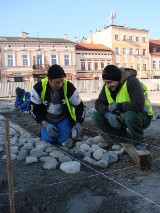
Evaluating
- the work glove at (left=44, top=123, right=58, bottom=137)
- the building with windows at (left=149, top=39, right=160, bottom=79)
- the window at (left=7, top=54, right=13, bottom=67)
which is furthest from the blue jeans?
the building with windows at (left=149, top=39, right=160, bottom=79)

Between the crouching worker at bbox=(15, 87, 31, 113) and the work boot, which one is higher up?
the crouching worker at bbox=(15, 87, 31, 113)

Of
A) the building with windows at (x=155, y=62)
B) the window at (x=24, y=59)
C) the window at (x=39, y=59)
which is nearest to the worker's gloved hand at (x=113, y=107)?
the window at (x=24, y=59)

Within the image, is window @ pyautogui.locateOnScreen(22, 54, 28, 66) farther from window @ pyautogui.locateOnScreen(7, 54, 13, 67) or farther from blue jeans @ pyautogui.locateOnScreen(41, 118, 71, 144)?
blue jeans @ pyautogui.locateOnScreen(41, 118, 71, 144)

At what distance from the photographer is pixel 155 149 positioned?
3664 millimetres

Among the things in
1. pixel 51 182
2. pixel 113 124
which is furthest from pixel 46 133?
pixel 51 182

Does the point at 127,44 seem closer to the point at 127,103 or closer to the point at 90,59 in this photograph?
the point at 90,59

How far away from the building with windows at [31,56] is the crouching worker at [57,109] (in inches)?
1167

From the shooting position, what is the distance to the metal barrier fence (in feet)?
79.2

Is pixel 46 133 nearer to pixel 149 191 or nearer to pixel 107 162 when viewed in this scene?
pixel 107 162

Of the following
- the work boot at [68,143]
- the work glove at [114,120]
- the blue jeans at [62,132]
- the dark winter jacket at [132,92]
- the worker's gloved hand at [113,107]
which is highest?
the dark winter jacket at [132,92]

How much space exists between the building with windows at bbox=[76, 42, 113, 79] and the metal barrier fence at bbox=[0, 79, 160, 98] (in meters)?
8.71

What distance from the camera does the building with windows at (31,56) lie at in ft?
108

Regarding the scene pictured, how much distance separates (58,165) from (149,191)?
1087 millimetres

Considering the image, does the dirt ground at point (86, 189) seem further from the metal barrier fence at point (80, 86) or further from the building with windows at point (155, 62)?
the building with windows at point (155, 62)
